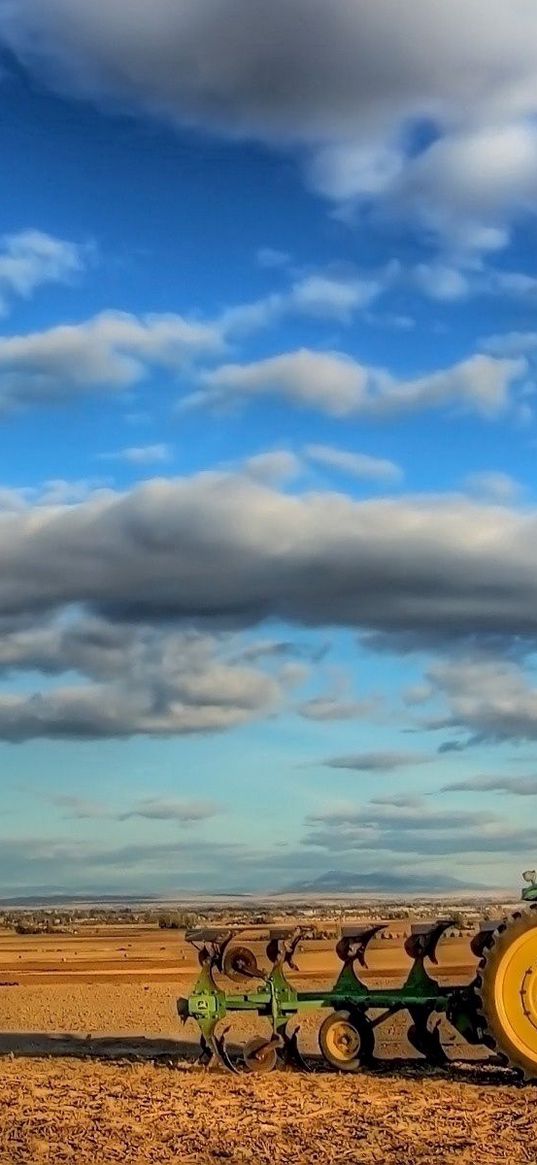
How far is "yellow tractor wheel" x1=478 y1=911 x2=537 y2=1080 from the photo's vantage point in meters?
14.9

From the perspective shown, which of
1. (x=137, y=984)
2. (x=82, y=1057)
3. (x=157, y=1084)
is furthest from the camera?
(x=137, y=984)

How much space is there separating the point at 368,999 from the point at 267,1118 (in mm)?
3091

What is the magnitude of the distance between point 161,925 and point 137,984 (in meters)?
60.2

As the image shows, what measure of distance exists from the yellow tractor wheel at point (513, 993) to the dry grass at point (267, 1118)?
0.43 metres

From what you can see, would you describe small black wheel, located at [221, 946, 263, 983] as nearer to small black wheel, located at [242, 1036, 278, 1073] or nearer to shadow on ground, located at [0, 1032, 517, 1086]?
small black wheel, located at [242, 1036, 278, 1073]

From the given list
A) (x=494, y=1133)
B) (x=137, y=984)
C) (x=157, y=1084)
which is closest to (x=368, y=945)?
(x=157, y=1084)

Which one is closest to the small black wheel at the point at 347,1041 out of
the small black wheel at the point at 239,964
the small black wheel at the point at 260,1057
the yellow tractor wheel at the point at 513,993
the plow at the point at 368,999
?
the plow at the point at 368,999

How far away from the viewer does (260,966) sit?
17781mm

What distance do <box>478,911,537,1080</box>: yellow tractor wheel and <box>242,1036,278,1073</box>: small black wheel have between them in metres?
2.75

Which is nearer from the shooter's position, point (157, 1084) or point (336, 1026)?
point (157, 1084)

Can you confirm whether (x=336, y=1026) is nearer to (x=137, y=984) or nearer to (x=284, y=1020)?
(x=284, y=1020)

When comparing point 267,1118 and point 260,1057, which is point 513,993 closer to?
point 267,1118

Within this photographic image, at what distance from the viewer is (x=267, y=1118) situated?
1352 centimetres

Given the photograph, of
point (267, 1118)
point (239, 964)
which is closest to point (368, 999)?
point (239, 964)
